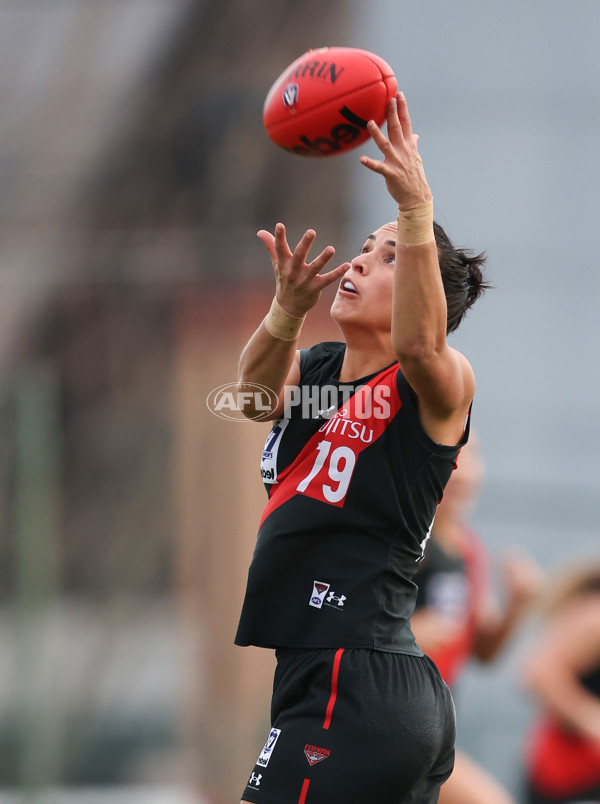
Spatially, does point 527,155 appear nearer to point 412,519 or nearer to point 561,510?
point 561,510

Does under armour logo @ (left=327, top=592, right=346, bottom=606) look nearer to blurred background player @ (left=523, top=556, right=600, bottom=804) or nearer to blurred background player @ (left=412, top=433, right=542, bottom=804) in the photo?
blurred background player @ (left=412, top=433, right=542, bottom=804)

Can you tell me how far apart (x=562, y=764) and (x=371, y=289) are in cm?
365

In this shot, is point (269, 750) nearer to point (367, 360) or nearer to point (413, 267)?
point (367, 360)

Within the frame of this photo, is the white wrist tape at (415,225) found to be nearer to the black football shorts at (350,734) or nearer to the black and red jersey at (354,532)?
the black and red jersey at (354,532)

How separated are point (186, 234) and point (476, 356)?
2.96 meters

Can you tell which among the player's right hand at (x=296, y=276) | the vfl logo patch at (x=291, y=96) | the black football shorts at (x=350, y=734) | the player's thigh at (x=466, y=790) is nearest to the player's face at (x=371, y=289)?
the player's right hand at (x=296, y=276)

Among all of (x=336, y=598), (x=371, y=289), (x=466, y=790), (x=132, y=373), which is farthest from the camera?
(x=132, y=373)

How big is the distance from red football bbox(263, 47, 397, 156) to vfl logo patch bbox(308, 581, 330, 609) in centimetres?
113

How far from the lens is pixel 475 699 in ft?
23.7

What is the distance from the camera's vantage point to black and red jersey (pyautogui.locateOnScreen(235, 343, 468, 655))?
102 inches

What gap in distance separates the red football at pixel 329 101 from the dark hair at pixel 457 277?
1.11 feet

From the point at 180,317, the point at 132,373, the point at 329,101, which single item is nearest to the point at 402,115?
the point at 329,101

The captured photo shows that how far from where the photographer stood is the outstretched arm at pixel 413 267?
2375mm

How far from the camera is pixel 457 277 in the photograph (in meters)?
2.74
